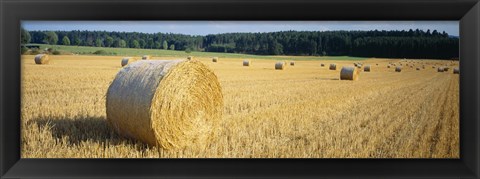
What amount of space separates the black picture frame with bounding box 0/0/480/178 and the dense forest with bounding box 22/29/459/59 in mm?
545

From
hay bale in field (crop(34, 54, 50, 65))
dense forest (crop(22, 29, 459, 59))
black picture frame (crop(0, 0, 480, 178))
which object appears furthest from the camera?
dense forest (crop(22, 29, 459, 59))

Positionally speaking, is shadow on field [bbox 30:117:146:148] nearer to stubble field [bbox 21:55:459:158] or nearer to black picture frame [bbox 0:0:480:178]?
stubble field [bbox 21:55:459:158]

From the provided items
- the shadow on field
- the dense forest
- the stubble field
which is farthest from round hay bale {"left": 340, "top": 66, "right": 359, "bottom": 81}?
the shadow on field

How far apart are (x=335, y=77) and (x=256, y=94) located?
4.12m

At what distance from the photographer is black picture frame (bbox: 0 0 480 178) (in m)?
4.08

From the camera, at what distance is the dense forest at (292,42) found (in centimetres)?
509

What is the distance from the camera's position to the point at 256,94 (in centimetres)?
836

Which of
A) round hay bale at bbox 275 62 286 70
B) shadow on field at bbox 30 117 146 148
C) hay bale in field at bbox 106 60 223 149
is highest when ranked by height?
round hay bale at bbox 275 62 286 70

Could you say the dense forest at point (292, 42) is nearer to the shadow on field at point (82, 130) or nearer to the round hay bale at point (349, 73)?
the shadow on field at point (82, 130)

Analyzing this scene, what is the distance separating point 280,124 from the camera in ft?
18.2
